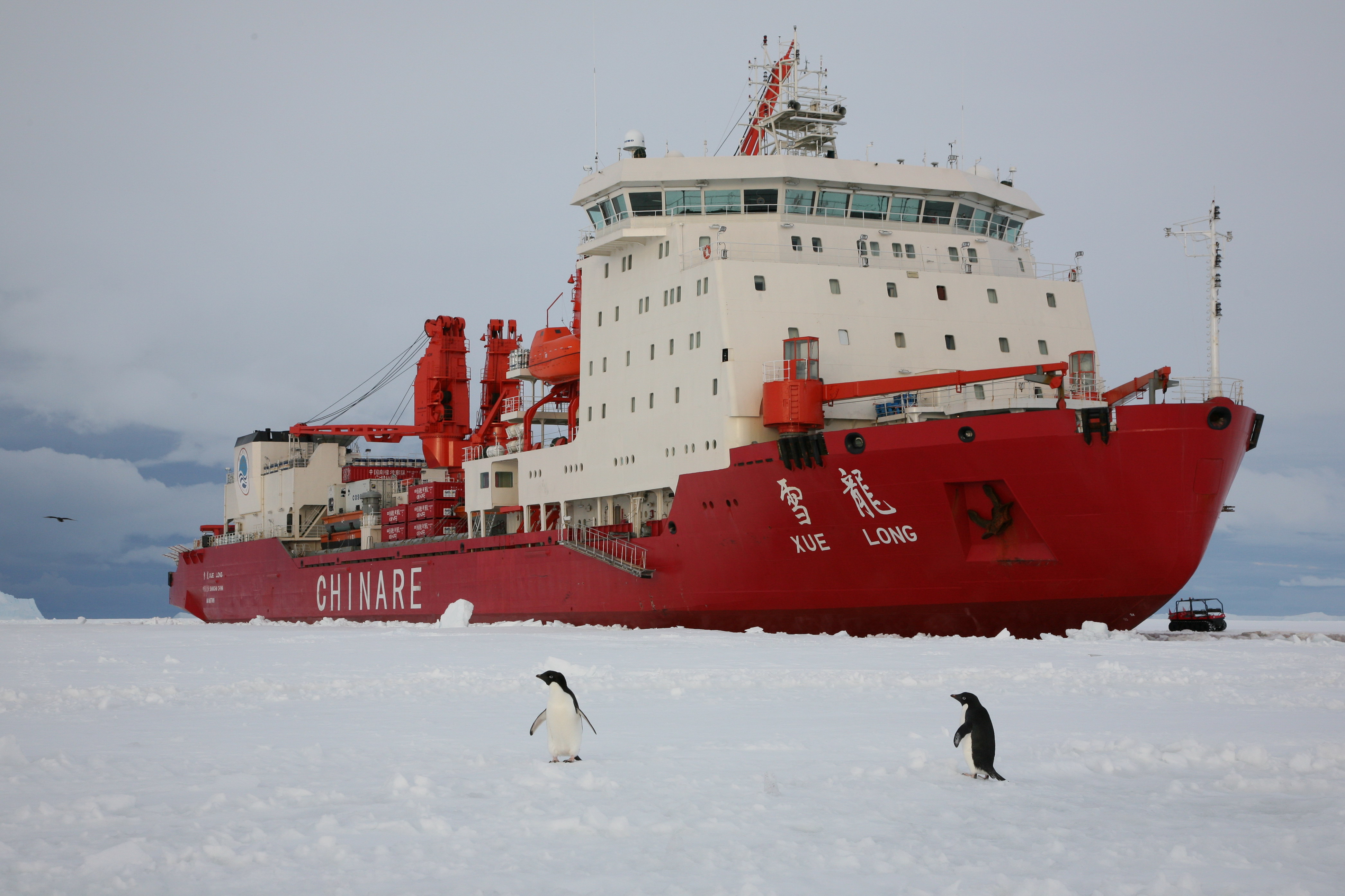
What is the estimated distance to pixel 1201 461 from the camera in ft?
50.9

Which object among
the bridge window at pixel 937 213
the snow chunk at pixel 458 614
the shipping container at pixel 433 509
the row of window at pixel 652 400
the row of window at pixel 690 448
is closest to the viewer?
the row of window at pixel 690 448

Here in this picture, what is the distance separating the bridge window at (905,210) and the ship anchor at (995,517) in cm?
768

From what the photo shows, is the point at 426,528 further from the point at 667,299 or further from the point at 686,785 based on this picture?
the point at 686,785

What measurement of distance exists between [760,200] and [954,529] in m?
8.34

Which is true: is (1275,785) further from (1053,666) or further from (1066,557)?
(1066,557)

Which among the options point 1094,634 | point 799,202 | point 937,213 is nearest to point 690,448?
point 799,202

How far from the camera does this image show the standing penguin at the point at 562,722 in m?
6.84

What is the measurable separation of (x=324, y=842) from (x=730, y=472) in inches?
567

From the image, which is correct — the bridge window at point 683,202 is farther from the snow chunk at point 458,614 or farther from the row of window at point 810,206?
the snow chunk at point 458,614

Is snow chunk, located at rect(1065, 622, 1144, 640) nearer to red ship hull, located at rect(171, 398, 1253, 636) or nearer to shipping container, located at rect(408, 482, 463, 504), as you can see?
red ship hull, located at rect(171, 398, 1253, 636)

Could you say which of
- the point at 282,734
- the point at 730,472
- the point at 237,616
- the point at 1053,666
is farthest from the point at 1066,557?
the point at 237,616

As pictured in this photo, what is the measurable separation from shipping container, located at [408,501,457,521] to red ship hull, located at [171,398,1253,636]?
10.1m

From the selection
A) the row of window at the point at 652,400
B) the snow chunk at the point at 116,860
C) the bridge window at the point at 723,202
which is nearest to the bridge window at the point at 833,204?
the bridge window at the point at 723,202

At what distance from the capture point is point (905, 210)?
2233 centimetres
